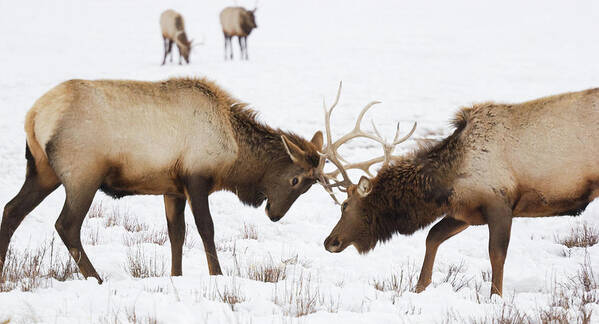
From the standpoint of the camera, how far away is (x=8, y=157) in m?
9.13

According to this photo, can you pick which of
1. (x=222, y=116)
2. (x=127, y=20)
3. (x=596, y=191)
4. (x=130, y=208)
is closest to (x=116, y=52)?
(x=127, y=20)

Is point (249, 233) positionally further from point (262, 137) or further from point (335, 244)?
point (335, 244)

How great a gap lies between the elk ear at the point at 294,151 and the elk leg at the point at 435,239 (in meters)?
1.28

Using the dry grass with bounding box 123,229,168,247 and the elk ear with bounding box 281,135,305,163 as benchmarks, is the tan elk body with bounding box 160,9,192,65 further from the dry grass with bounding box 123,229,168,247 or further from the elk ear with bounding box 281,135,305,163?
Result: the elk ear with bounding box 281,135,305,163

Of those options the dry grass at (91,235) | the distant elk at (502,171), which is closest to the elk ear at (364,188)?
the distant elk at (502,171)

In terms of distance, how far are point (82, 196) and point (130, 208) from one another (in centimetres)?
293

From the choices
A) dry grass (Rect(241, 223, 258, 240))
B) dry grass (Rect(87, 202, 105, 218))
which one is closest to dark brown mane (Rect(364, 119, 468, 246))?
dry grass (Rect(241, 223, 258, 240))

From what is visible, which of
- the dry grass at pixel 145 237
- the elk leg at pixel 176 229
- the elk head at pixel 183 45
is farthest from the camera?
the elk head at pixel 183 45

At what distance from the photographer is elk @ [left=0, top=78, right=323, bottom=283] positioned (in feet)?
15.4

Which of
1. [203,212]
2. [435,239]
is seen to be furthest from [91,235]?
[435,239]

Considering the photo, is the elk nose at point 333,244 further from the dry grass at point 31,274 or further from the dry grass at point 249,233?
the dry grass at point 31,274

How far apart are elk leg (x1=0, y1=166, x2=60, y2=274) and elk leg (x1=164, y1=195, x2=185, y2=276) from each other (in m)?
1.00

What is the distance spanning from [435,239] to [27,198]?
3.23m

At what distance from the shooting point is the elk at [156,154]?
4691mm
